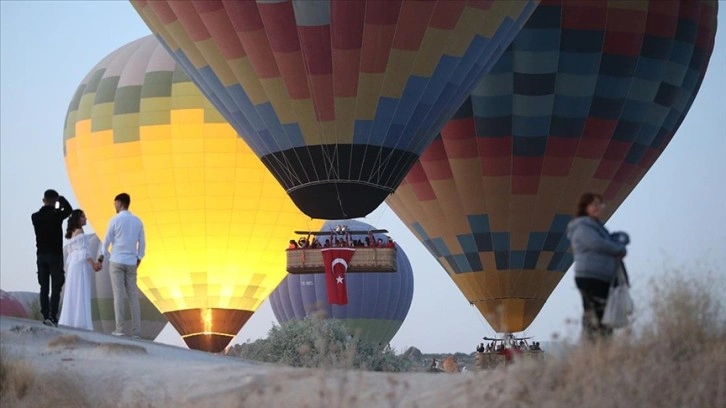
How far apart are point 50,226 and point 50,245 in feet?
0.62

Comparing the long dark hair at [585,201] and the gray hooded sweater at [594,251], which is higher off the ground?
the long dark hair at [585,201]

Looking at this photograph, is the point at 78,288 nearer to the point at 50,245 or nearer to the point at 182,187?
the point at 50,245

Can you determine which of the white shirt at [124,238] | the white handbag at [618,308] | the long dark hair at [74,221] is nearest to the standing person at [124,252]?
the white shirt at [124,238]

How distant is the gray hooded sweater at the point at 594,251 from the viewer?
8367 mm

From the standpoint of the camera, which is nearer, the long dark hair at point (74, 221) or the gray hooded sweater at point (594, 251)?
the gray hooded sweater at point (594, 251)

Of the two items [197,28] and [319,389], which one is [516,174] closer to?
[197,28]

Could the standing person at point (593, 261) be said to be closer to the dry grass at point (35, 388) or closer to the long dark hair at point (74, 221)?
the dry grass at point (35, 388)

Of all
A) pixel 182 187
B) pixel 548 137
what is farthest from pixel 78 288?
pixel 182 187

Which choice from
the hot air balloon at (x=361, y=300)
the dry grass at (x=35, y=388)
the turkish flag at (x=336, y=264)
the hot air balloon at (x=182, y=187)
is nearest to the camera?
the dry grass at (x=35, y=388)

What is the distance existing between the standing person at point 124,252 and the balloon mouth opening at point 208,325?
18.6 m

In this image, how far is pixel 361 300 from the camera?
40.1 metres

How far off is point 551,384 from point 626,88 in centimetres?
1737

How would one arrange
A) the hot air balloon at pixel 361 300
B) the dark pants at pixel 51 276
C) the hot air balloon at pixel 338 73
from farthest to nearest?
the hot air balloon at pixel 361 300 < the hot air balloon at pixel 338 73 < the dark pants at pixel 51 276

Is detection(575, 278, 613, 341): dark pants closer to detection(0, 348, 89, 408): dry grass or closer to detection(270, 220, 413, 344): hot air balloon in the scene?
detection(0, 348, 89, 408): dry grass
